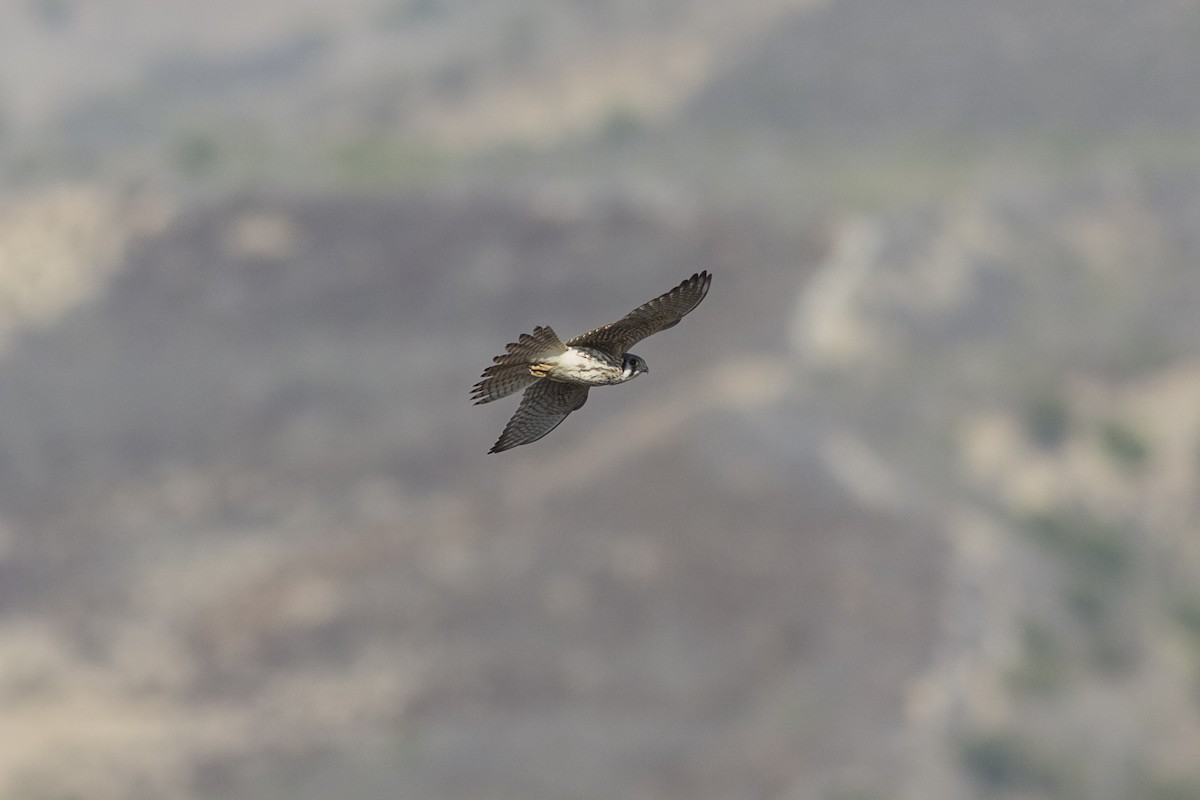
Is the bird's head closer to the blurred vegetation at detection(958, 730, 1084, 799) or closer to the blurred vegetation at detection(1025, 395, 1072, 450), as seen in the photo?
the blurred vegetation at detection(958, 730, 1084, 799)

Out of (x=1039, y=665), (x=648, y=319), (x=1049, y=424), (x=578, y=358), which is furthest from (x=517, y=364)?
(x=1049, y=424)

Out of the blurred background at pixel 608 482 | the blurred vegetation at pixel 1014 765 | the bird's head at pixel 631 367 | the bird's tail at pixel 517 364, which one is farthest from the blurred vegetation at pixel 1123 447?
the bird's tail at pixel 517 364

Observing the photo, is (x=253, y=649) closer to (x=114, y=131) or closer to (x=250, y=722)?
(x=250, y=722)

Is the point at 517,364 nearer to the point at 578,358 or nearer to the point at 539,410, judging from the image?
the point at 578,358

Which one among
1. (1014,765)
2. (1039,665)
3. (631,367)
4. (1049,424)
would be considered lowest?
(631,367)

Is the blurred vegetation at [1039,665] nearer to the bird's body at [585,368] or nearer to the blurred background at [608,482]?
the blurred background at [608,482]

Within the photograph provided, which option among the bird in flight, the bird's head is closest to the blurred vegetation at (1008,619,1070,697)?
the bird in flight
